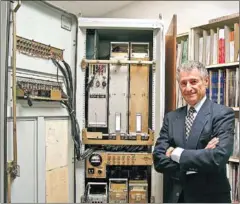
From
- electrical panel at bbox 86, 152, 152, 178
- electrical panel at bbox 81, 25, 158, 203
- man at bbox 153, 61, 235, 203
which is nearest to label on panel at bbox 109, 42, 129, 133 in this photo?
electrical panel at bbox 81, 25, 158, 203

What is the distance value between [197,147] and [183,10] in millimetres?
1605

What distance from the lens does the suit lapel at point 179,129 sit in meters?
1.26

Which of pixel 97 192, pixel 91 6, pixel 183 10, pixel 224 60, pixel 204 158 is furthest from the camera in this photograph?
pixel 183 10

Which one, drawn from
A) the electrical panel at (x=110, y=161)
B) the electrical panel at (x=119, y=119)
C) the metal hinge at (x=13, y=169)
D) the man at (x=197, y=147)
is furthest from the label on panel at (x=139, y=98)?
the metal hinge at (x=13, y=169)

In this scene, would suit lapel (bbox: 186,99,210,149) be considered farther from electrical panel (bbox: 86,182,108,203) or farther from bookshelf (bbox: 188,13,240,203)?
electrical panel (bbox: 86,182,108,203)

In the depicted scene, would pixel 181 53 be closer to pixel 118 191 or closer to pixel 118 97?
pixel 118 97

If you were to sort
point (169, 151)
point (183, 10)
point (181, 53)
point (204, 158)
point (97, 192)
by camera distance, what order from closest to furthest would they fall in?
point (204, 158), point (169, 151), point (97, 192), point (181, 53), point (183, 10)

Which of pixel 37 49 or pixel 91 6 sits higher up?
pixel 91 6

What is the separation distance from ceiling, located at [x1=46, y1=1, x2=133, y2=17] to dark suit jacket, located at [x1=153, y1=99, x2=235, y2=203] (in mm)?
1305

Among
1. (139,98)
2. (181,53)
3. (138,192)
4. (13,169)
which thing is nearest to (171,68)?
(181,53)

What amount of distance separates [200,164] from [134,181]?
844mm

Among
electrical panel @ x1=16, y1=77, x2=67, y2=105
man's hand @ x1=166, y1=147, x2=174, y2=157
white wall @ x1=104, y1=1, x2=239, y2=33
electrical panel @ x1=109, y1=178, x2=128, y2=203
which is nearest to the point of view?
man's hand @ x1=166, y1=147, x2=174, y2=157

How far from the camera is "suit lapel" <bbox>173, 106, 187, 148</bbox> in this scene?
1263 mm

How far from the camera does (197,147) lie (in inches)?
47.5
